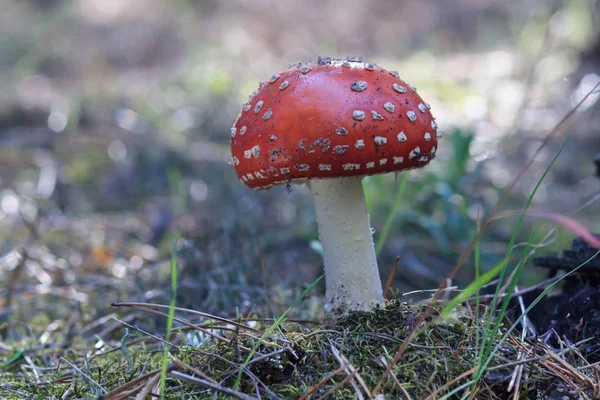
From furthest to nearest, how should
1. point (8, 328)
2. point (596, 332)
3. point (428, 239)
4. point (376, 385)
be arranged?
point (428, 239), point (8, 328), point (596, 332), point (376, 385)

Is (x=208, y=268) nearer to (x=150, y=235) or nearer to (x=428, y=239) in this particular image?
(x=150, y=235)

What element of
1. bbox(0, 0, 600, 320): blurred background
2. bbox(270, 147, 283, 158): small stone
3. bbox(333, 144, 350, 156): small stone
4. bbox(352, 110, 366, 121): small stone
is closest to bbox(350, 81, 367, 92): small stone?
bbox(352, 110, 366, 121): small stone

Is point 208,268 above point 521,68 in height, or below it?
below

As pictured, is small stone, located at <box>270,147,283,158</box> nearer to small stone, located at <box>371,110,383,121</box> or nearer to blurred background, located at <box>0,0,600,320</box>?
small stone, located at <box>371,110,383,121</box>

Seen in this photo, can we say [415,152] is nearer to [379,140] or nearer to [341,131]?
[379,140]

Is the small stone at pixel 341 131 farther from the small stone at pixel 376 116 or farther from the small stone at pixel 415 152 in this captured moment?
the small stone at pixel 415 152

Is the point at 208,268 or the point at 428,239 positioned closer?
the point at 208,268

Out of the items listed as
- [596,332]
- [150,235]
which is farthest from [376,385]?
[150,235]
